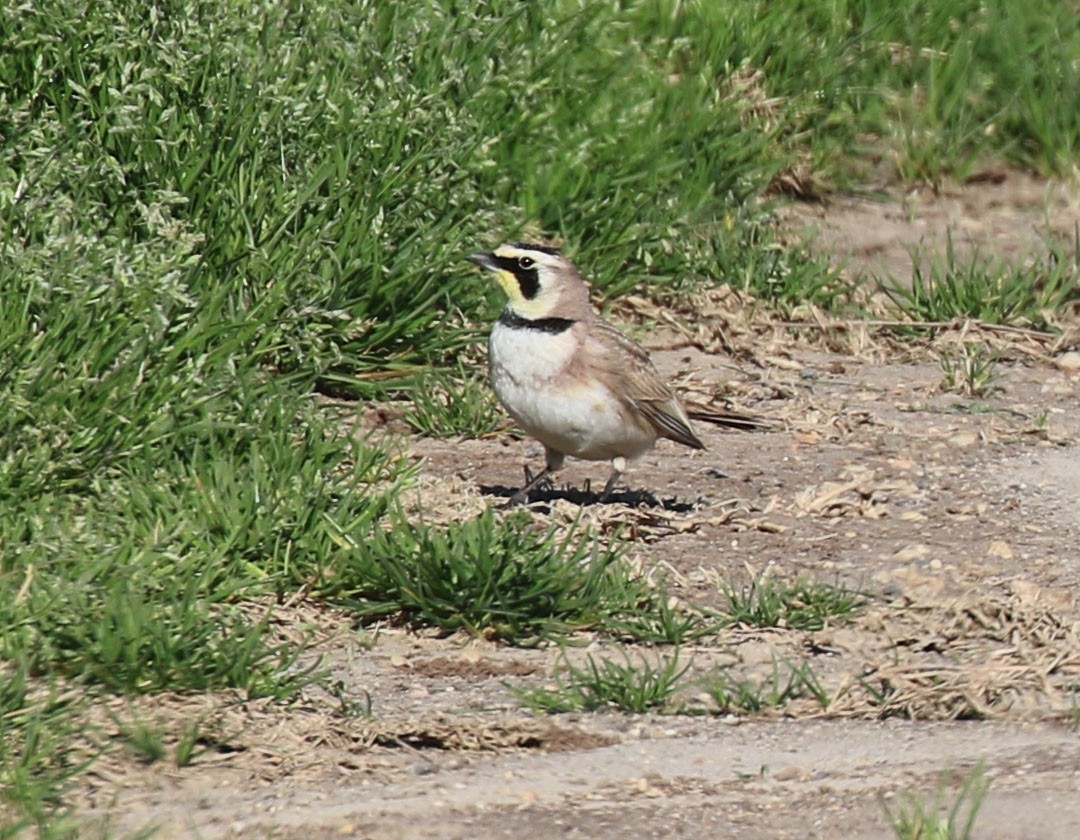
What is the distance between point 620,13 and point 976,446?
2.68m

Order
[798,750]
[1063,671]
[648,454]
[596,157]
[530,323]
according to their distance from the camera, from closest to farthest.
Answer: [798,750] → [1063,671] → [530,323] → [648,454] → [596,157]

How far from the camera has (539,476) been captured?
685cm

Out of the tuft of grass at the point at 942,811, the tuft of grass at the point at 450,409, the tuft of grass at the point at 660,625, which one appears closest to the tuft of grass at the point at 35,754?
the tuft of grass at the point at 660,625

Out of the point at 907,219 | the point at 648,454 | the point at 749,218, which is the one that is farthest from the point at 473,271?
the point at 907,219

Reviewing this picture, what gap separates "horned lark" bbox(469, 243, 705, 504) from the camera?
6.64m

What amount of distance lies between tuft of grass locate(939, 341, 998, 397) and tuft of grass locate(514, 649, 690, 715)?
124 inches

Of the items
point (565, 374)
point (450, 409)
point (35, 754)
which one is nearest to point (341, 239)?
point (450, 409)

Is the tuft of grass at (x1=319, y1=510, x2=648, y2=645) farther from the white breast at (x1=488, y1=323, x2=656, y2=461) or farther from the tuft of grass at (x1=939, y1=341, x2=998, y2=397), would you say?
the tuft of grass at (x1=939, y1=341, x2=998, y2=397)

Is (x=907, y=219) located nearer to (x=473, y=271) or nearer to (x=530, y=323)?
(x=473, y=271)

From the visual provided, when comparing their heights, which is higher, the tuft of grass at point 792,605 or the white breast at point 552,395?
the white breast at point 552,395

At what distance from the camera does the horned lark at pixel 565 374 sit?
6.64 metres

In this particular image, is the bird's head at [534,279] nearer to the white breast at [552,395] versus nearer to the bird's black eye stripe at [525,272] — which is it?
the bird's black eye stripe at [525,272]

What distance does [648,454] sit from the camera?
7594 millimetres

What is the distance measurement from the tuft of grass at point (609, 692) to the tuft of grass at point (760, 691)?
104 mm
